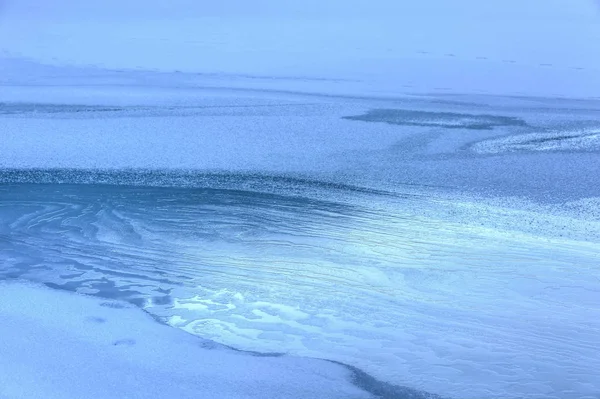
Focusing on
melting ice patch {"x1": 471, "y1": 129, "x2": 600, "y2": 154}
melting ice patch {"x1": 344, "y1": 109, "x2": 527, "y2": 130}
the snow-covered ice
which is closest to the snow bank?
the snow-covered ice

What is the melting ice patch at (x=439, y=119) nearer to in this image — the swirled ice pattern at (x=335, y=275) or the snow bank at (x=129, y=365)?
the swirled ice pattern at (x=335, y=275)

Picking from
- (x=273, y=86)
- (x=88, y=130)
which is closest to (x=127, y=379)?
(x=88, y=130)

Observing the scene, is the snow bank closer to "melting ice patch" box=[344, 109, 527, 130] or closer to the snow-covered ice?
the snow-covered ice

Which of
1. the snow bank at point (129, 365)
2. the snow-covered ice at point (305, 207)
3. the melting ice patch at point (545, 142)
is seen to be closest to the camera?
the snow bank at point (129, 365)

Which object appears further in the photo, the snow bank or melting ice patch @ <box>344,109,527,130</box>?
melting ice patch @ <box>344,109,527,130</box>

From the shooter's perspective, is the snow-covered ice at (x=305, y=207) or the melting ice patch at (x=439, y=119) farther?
the melting ice patch at (x=439, y=119)


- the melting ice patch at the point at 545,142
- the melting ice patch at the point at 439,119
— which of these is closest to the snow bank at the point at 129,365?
the melting ice patch at the point at 545,142
